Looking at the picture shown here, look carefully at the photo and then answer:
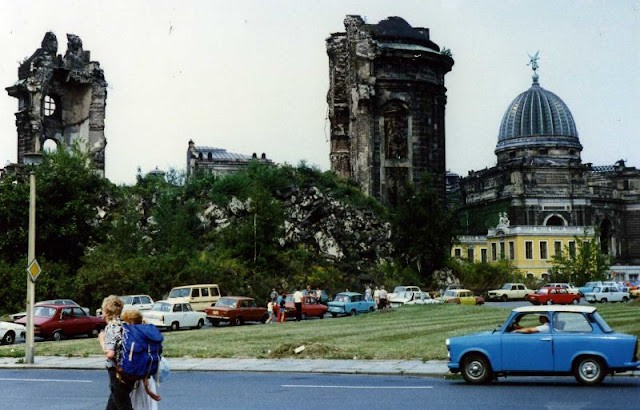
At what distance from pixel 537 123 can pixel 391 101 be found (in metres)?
62.5

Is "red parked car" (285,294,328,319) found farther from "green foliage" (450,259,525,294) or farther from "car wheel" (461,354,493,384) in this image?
"car wheel" (461,354,493,384)

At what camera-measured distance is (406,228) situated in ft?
217

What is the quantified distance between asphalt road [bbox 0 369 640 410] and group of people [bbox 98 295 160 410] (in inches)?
169

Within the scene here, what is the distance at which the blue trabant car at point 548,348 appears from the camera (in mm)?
18406

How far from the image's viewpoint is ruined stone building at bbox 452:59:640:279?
110 metres

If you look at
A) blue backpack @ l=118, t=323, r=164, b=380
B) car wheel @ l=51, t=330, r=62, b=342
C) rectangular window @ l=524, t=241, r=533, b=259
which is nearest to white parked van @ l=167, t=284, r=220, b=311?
car wheel @ l=51, t=330, r=62, b=342

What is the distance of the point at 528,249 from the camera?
10862 cm

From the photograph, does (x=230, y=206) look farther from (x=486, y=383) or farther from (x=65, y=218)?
(x=486, y=383)

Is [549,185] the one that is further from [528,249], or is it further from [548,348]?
[548,348]

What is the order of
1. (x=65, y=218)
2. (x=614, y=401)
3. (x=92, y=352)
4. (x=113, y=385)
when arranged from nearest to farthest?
1. (x=113, y=385)
2. (x=614, y=401)
3. (x=92, y=352)
4. (x=65, y=218)

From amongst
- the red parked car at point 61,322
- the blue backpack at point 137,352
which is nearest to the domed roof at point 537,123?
the red parked car at point 61,322

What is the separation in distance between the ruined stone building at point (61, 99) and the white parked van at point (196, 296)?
2706 centimetres

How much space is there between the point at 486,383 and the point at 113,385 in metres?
9.46

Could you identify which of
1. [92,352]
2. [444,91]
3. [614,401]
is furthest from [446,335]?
[444,91]
